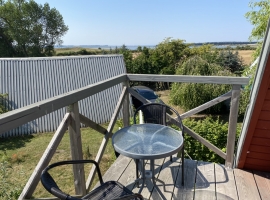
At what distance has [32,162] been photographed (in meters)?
5.11

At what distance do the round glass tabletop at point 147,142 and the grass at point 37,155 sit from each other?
5.90 ft

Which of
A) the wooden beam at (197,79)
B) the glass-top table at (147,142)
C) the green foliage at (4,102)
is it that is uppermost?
the wooden beam at (197,79)

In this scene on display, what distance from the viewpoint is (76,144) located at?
1.63 m

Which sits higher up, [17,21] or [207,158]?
[17,21]

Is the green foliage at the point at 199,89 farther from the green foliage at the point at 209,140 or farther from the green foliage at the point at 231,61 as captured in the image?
the green foliage at the point at 209,140

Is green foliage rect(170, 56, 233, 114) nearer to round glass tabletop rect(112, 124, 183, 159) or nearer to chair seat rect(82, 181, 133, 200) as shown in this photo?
round glass tabletop rect(112, 124, 183, 159)

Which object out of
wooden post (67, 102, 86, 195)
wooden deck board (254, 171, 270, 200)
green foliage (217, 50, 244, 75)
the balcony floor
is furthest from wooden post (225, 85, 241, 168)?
green foliage (217, 50, 244, 75)

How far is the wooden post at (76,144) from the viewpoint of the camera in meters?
1.56

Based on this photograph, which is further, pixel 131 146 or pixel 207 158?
pixel 207 158

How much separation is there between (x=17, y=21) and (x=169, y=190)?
25123 mm

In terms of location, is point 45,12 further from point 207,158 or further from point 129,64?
point 207,158

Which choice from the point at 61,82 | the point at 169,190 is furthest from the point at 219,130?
the point at 61,82

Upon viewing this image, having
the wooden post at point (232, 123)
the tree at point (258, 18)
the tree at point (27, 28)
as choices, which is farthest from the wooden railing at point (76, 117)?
the tree at point (27, 28)

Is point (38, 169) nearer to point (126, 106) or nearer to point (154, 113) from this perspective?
point (154, 113)
